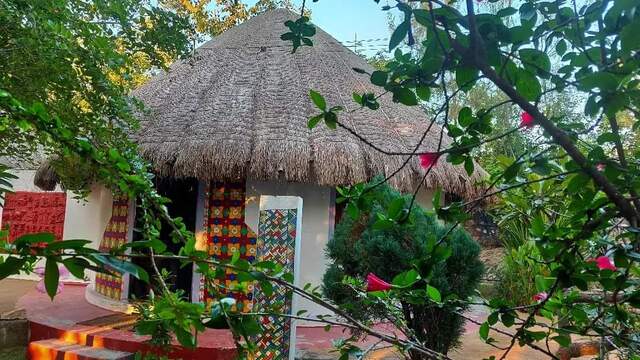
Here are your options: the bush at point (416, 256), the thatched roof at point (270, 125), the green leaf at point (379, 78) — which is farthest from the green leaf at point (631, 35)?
the thatched roof at point (270, 125)

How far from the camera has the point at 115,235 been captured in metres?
6.78

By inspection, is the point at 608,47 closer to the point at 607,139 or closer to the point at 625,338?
the point at 607,139

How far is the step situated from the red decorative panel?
6.46 metres

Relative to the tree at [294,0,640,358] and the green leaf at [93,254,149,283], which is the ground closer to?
the tree at [294,0,640,358]

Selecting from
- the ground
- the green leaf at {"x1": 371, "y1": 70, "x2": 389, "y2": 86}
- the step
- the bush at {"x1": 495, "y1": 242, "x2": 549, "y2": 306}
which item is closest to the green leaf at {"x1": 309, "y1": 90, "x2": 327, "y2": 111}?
the green leaf at {"x1": 371, "y1": 70, "x2": 389, "y2": 86}

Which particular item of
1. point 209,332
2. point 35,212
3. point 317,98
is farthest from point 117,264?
point 35,212

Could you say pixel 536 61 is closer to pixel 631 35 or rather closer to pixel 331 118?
pixel 631 35

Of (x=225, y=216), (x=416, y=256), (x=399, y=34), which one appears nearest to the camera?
(x=399, y=34)

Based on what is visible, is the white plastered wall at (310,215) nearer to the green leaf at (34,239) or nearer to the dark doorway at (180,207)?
the dark doorway at (180,207)

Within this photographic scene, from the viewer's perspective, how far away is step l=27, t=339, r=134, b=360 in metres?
4.43

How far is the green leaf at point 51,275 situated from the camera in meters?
0.61

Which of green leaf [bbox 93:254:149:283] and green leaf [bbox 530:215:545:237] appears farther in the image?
green leaf [bbox 530:215:545:237]

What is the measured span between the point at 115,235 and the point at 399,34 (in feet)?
21.5

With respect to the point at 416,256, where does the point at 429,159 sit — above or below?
above
